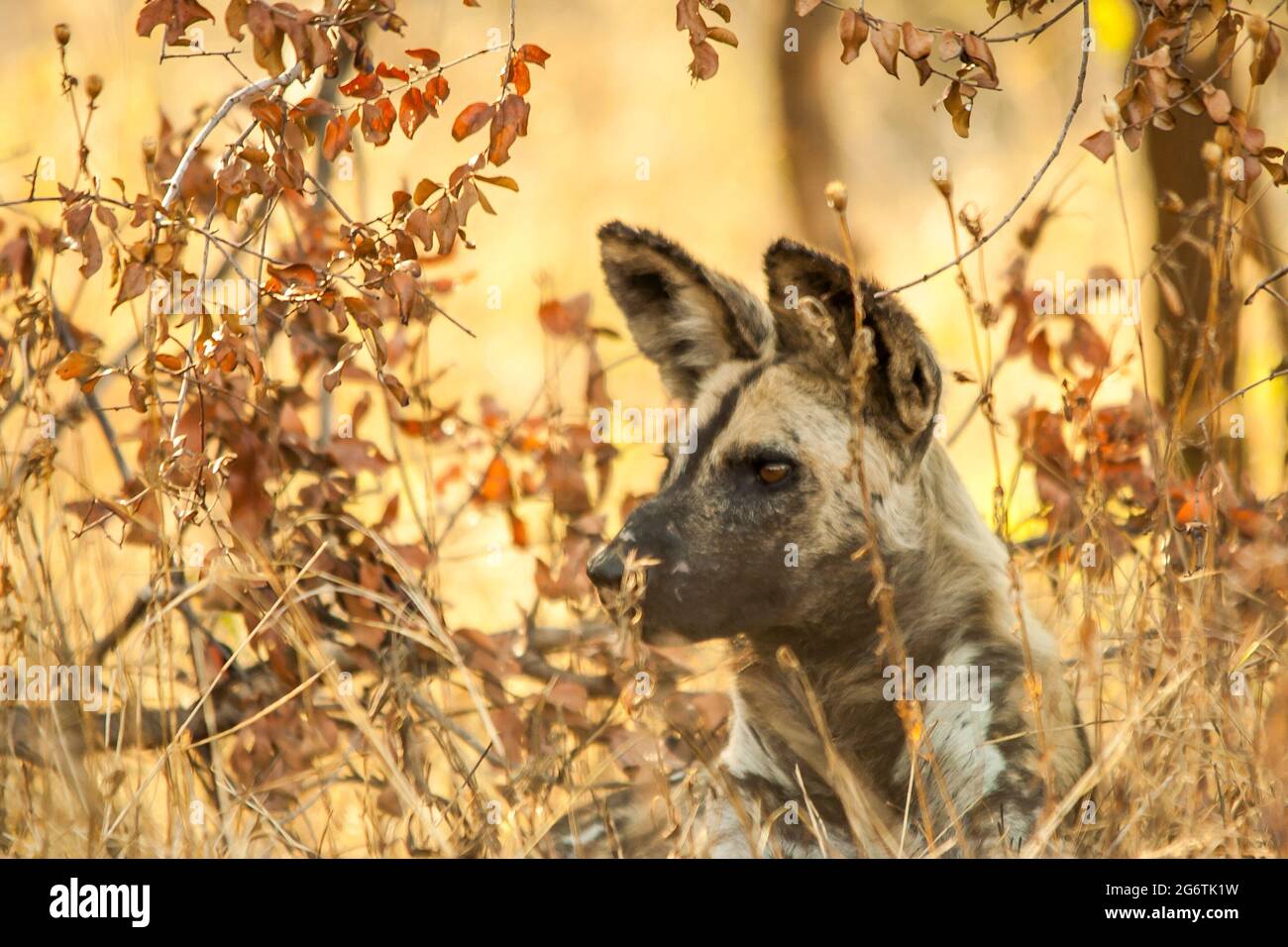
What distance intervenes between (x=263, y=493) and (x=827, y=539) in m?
1.54

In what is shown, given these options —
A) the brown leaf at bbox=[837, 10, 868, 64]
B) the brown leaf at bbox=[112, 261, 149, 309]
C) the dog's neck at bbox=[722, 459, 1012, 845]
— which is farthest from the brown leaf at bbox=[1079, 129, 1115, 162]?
the brown leaf at bbox=[112, 261, 149, 309]

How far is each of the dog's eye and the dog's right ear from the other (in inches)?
16.4

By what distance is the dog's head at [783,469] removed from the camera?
340 centimetres

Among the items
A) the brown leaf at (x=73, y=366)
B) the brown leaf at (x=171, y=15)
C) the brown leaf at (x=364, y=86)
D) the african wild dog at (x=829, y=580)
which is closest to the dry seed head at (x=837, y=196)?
the african wild dog at (x=829, y=580)

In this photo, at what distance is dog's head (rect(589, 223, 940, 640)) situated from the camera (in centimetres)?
340

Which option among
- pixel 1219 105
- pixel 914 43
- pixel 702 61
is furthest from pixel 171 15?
pixel 1219 105

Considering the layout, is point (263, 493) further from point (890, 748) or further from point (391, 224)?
point (890, 748)

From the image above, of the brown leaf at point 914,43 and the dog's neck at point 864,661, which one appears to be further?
the dog's neck at point 864,661

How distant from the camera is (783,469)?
3.55 metres

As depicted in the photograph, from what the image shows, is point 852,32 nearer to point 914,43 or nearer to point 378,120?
point 914,43

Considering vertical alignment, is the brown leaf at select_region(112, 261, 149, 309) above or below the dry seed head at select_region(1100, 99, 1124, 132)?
below

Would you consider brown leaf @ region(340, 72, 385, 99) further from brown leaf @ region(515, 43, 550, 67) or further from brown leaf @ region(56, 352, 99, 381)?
brown leaf @ region(56, 352, 99, 381)

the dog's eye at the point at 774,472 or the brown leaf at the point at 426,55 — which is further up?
the brown leaf at the point at 426,55

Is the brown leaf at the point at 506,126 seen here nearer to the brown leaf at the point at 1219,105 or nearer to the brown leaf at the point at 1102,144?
the brown leaf at the point at 1102,144
